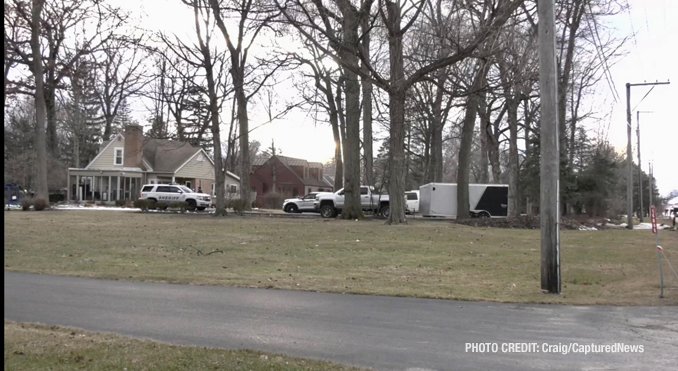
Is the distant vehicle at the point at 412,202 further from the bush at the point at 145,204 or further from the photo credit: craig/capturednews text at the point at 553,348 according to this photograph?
the photo credit: craig/capturednews text at the point at 553,348

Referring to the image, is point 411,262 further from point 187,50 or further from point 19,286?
point 187,50

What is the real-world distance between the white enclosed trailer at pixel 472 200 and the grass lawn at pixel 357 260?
14542 millimetres

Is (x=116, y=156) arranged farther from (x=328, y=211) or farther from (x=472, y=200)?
(x=472, y=200)

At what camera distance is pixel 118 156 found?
2191 inches

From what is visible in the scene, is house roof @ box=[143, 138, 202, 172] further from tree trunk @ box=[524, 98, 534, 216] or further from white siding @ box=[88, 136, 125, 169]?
tree trunk @ box=[524, 98, 534, 216]

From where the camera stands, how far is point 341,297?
10.5 m

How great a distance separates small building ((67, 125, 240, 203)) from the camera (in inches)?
2164

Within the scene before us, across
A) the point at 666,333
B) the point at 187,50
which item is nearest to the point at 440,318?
the point at 666,333

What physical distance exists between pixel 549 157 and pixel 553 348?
5044mm

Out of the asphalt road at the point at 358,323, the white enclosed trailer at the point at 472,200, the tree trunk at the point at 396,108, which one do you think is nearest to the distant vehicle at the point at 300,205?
the white enclosed trailer at the point at 472,200

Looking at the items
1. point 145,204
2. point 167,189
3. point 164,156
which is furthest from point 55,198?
point 145,204

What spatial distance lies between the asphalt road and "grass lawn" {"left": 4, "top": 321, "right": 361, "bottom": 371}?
20.2 inches

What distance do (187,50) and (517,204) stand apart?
72.7 feet

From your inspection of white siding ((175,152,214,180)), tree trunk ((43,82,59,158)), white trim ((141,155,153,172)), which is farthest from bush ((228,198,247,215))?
white trim ((141,155,153,172))
